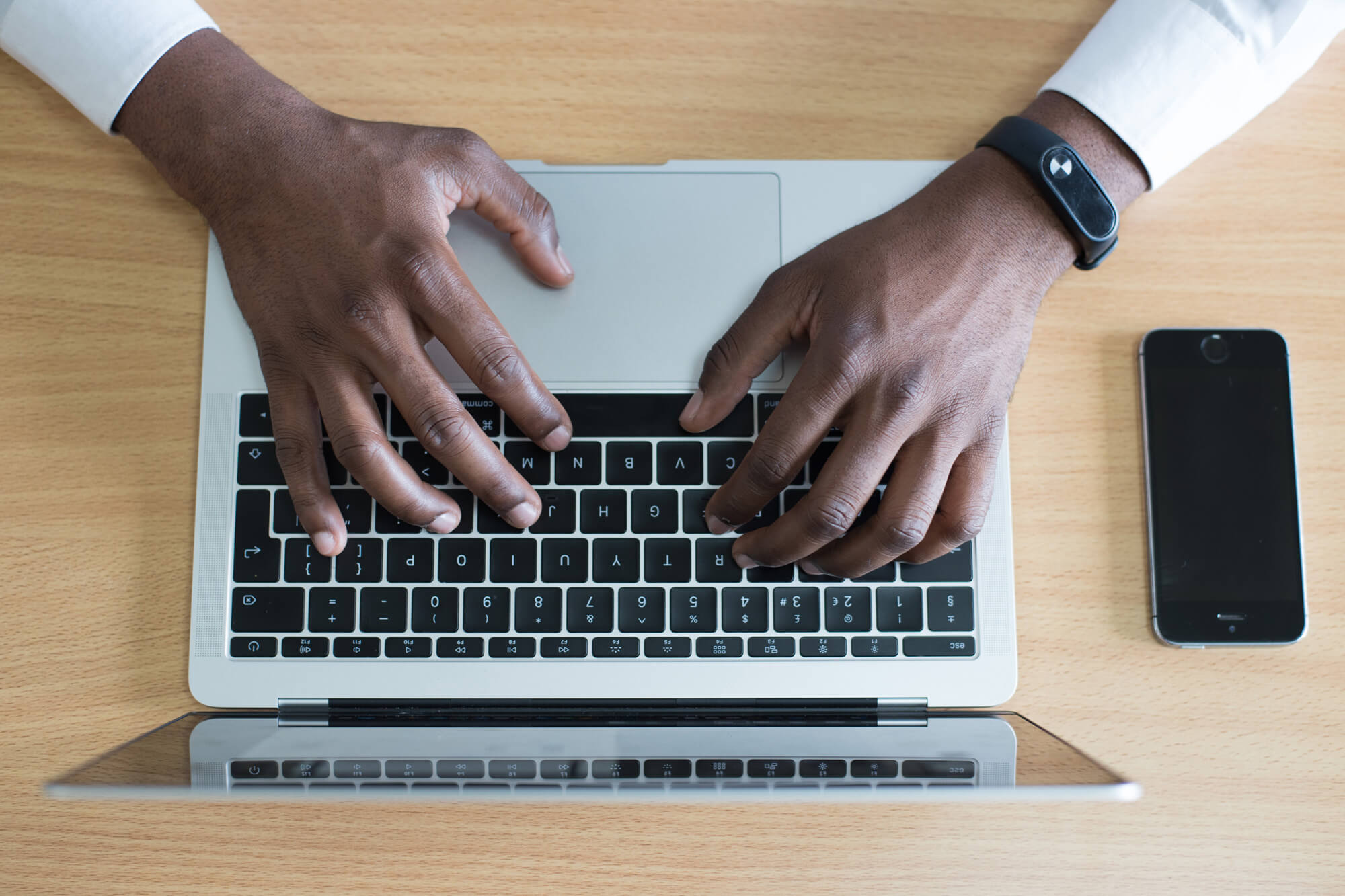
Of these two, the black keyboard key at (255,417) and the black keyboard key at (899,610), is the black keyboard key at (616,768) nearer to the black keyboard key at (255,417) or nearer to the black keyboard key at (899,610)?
the black keyboard key at (899,610)

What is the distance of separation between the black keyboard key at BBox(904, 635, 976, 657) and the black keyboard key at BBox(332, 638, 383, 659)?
0.41 meters

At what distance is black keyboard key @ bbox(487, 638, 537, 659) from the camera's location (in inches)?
26.1

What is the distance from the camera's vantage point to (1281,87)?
0.70 metres

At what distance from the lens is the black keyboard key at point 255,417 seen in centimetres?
69

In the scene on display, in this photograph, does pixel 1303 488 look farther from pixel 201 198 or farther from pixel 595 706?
pixel 201 198

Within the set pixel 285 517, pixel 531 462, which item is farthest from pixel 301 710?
pixel 531 462

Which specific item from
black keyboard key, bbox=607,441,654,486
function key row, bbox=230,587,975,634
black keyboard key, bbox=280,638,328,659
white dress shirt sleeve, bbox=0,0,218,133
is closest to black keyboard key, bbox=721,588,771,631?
function key row, bbox=230,587,975,634

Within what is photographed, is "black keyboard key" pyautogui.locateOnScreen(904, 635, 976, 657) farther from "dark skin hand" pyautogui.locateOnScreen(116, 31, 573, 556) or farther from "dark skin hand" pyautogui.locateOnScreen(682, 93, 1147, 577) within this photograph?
"dark skin hand" pyautogui.locateOnScreen(116, 31, 573, 556)

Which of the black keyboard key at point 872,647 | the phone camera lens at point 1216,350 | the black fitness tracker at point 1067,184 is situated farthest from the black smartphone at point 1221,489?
the black keyboard key at point 872,647

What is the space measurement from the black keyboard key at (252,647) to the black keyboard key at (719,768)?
13.8 inches

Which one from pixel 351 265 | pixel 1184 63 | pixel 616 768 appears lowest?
pixel 616 768

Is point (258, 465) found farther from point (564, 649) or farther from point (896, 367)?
point (896, 367)

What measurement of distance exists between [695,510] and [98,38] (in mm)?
609

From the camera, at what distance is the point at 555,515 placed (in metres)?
0.67
